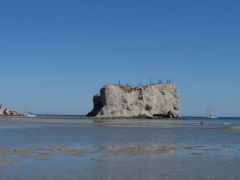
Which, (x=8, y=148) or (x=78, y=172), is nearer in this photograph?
(x=78, y=172)

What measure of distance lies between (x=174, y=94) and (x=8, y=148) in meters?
125

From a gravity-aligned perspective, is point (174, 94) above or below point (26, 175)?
above

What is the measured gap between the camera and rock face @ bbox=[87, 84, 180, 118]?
435ft

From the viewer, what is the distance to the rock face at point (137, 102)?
132 metres

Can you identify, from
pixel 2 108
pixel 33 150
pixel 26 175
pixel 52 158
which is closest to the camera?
pixel 26 175

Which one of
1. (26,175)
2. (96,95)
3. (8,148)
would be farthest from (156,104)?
(26,175)

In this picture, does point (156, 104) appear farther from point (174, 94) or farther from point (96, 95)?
point (96, 95)

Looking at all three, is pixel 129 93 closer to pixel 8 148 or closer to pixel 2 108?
pixel 2 108

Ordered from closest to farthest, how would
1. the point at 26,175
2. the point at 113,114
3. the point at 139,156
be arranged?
the point at 26,175 < the point at 139,156 < the point at 113,114

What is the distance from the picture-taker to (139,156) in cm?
2267

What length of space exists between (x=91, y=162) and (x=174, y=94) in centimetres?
12977

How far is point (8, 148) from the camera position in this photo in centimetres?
2527

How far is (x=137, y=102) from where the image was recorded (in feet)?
451

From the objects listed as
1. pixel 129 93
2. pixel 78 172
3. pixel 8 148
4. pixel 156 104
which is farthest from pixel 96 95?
pixel 78 172
